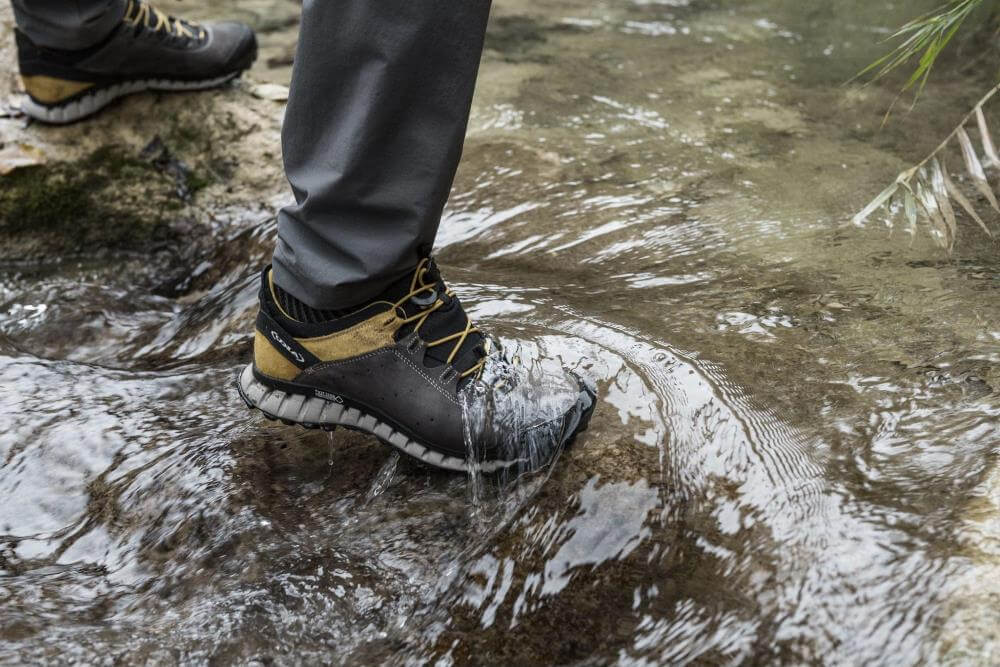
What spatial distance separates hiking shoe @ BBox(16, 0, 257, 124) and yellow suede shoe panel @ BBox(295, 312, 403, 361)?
6.18 feet

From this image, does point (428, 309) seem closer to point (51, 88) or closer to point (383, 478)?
point (383, 478)

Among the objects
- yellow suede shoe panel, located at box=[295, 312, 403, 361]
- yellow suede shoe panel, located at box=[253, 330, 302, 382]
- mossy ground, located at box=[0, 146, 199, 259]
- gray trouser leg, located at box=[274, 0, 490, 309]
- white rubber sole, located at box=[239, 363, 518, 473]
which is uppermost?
gray trouser leg, located at box=[274, 0, 490, 309]

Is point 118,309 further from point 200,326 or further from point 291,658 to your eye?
point 291,658

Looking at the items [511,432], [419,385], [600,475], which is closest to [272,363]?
[419,385]

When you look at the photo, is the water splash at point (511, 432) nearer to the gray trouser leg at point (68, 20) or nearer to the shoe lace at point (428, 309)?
the shoe lace at point (428, 309)

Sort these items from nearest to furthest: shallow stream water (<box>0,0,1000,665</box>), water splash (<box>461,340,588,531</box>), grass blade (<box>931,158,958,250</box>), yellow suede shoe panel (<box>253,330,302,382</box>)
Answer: shallow stream water (<box>0,0,1000,665</box>), water splash (<box>461,340,588,531</box>), yellow suede shoe panel (<box>253,330,302,382</box>), grass blade (<box>931,158,958,250</box>)

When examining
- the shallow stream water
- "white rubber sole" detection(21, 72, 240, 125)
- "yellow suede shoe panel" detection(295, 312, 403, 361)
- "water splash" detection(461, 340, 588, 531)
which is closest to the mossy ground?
"white rubber sole" detection(21, 72, 240, 125)

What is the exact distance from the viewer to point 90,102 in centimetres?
319

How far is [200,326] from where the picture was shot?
2.63m

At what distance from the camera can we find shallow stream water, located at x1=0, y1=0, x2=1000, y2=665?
4.55ft

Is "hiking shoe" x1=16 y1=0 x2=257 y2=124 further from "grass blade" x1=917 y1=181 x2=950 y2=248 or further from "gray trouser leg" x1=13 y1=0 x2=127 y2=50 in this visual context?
"grass blade" x1=917 y1=181 x2=950 y2=248

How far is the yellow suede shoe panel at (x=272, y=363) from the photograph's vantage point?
5.73 feet

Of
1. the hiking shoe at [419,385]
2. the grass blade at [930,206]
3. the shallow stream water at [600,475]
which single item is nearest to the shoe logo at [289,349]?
the hiking shoe at [419,385]

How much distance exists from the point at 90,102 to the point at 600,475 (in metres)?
2.51
